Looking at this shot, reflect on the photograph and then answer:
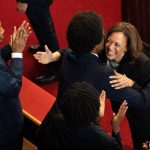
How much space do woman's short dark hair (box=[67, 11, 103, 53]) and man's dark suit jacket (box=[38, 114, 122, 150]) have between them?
1.16ft

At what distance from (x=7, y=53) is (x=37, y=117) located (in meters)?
0.66

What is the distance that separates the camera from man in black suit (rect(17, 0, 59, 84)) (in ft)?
11.0

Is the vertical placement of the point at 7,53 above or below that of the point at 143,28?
above

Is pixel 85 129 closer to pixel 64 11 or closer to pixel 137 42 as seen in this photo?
pixel 137 42

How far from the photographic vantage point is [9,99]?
2104 mm

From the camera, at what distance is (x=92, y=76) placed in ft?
5.99

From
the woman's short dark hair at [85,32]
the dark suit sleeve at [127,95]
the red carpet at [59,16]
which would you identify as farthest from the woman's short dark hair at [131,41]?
the red carpet at [59,16]

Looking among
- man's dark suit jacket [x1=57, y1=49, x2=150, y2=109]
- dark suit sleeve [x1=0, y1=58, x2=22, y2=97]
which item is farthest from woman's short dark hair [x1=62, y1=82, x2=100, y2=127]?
dark suit sleeve [x1=0, y1=58, x2=22, y2=97]

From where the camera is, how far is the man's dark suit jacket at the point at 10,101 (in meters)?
1.95

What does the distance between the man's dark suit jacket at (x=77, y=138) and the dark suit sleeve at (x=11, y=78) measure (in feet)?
1.14

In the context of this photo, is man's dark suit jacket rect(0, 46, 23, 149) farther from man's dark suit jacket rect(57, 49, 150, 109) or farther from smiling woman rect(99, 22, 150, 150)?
smiling woman rect(99, 22, 150, 150)

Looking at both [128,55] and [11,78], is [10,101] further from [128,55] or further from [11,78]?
[128,55]

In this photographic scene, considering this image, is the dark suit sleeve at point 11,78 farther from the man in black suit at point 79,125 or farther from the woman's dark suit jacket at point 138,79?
the woman's dark suit jacket at point 138,79

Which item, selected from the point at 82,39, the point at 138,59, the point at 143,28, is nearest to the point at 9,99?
the point at 82,39
